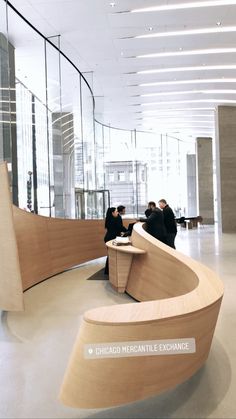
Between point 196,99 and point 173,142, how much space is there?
409 inches

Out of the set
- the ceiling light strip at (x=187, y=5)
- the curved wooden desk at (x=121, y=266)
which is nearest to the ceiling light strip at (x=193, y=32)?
the ceiling light strip at (x=187, y=5)

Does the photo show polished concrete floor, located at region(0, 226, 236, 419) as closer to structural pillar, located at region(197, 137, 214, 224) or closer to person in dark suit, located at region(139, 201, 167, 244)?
person in dark suit, located at region(139, 201, 167, 244)

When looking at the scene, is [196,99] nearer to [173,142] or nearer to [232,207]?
[232,207]

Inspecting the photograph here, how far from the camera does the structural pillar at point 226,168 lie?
18438mm

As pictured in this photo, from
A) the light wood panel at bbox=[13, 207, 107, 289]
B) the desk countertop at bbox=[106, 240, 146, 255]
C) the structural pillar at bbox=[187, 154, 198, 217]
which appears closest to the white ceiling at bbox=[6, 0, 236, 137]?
the light wood panel at bbox=[13, 207, 107, 289]

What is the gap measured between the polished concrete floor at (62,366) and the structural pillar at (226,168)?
500 inches

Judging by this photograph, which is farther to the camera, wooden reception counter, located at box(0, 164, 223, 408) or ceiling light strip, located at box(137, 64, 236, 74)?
ceiling light strip, located at box(137, 64, 236, 74)

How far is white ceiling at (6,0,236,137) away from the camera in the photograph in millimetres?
9008

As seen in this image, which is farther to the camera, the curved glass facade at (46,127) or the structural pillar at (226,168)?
the structural pillar at (226,168)

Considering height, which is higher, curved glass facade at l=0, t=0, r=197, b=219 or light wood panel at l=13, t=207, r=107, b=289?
curved glass facade at l=0, t=0, r=197, b=219

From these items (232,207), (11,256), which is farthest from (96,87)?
(11,256)

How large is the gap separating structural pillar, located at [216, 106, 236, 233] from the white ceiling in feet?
3.12

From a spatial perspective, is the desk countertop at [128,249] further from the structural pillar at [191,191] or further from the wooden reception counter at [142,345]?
the structural pillar at [191,191]

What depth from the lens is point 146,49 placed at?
1155 cm
